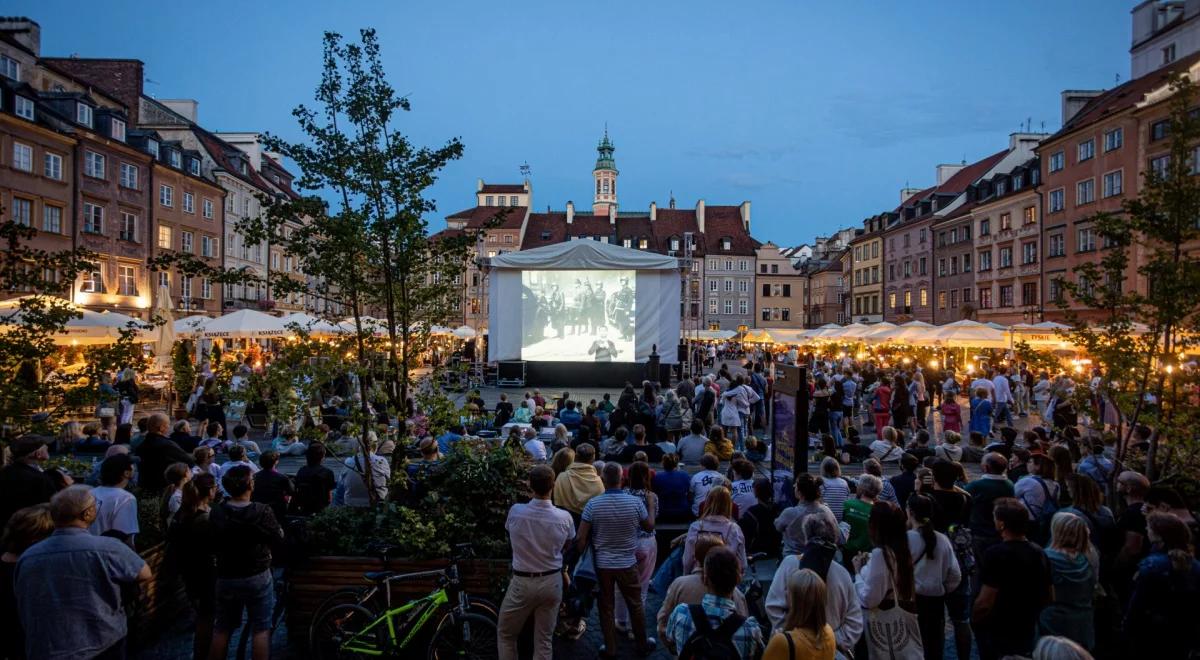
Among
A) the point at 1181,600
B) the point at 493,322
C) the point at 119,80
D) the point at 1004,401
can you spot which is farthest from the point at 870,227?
the point at 1181,600

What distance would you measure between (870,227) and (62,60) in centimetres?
6044

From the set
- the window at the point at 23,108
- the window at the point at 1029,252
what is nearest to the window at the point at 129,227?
the window at the point at 23,108

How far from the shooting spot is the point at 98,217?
32.9 m

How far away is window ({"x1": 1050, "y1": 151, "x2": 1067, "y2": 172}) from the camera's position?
39.5 m

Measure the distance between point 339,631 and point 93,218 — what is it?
34989 millimetres

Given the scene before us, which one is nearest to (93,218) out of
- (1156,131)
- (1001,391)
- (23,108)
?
(23,108)

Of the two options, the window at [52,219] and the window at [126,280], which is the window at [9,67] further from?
the window at [126,280]

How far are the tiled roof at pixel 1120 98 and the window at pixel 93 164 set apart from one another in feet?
155

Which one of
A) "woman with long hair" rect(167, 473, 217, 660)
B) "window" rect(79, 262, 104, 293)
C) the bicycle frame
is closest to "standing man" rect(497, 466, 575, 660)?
the bicycle frame

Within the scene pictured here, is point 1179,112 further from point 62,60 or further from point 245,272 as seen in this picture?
point 62,60

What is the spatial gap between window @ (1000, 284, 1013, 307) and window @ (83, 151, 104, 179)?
49.7 metres

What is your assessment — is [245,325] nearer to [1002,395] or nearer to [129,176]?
[1002,395]

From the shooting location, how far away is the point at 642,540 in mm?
6172

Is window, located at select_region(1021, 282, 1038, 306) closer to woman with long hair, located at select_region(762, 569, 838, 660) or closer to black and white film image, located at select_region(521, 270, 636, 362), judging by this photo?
black and white film image, located at select_region(521, 270, 636, 362)
